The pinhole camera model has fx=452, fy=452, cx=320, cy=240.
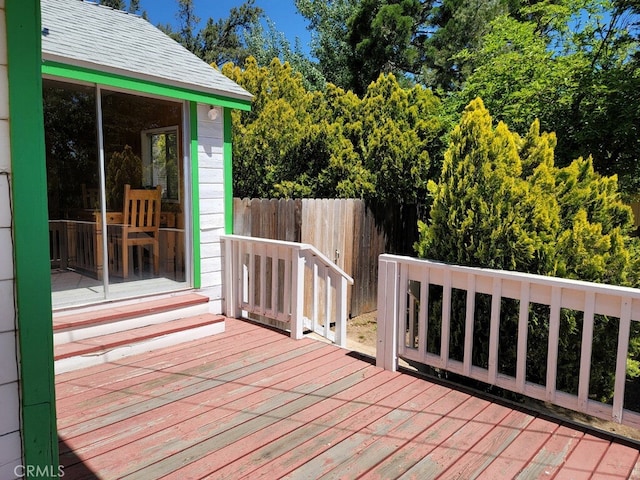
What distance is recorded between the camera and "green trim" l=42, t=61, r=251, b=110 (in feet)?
Answer: 11.8

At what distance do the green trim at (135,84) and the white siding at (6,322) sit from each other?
2575mm

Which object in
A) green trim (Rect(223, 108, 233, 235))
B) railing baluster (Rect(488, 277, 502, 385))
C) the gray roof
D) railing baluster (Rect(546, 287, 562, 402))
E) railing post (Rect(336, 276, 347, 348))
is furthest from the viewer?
green trim (Rect(223, 108, 233, 235))

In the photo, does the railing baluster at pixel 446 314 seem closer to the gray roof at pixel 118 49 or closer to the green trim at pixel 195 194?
the green trim at pixel 195 194

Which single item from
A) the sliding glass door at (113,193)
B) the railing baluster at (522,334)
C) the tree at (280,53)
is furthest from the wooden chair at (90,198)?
the tree at (280,53)

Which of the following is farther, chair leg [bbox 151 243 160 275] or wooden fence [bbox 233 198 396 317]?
wooden fence [bbox 233 198 396 317]

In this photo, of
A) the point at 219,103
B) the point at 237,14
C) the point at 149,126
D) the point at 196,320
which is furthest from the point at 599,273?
the point at 237,14

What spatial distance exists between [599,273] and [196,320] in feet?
11.1

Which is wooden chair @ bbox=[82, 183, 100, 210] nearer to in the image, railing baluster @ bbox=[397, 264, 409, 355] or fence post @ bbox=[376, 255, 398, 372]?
fence post @ bbox=[376, 255, 398, 372]

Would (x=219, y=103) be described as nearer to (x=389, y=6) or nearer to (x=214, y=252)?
(x=214, y=252)

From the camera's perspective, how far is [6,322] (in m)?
1.40

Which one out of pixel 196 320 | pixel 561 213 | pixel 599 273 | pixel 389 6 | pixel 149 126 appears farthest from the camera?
pixel 389 6

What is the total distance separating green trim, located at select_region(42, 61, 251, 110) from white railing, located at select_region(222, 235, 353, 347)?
1.41 m

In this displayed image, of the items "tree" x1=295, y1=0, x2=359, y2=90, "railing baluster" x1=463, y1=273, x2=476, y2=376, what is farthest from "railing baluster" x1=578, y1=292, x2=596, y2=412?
"tree" x1=295, y1=0, x2=359, y2=90

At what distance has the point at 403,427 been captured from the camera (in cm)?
257
